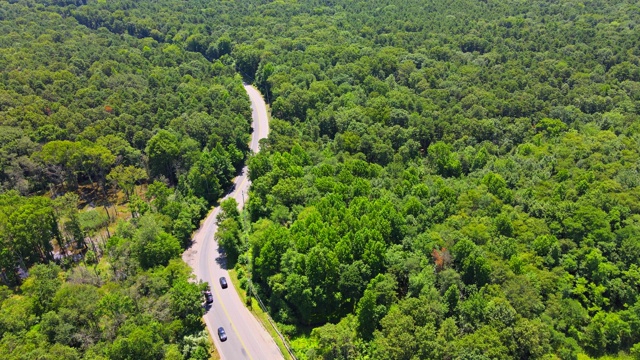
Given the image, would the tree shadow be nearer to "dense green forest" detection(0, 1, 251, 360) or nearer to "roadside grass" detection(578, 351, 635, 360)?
"dense green forest" detection(0, 1, 251, 360)

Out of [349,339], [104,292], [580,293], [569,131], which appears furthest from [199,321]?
Result: [569,131]

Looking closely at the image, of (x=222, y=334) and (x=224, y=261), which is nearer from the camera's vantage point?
(x=222, y=334)

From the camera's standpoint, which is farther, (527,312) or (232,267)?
(232,267)

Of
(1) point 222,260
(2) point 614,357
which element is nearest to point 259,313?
(1) point 222,260

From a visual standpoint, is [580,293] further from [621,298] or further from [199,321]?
[199,321]

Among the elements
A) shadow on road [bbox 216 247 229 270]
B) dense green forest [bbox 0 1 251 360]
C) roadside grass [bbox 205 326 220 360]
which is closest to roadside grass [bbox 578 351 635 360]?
roadside grass [bbox 205 326 220 360]

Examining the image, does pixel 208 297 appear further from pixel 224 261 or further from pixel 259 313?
pixel 224 261

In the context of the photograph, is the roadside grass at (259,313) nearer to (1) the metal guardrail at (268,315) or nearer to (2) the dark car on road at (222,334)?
(1) the metal guardrail at (268,315)
